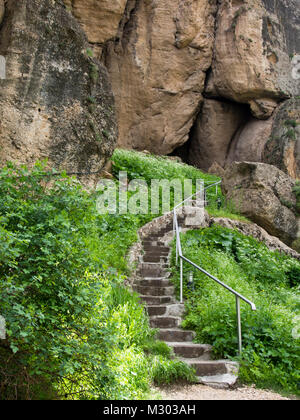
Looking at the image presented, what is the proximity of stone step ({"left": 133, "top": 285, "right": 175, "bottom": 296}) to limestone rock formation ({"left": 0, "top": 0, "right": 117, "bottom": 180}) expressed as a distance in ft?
13.2

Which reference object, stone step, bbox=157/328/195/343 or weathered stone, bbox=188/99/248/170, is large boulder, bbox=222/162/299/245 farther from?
weathered stone, bbox=188/99/248/170

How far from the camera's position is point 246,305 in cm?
627

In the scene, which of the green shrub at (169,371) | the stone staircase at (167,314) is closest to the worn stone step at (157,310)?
the stone staircase at (167,314)

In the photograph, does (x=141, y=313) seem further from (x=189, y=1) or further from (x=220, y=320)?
(x=189, y=1)

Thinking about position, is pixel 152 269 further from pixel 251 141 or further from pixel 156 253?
pixel 251 141

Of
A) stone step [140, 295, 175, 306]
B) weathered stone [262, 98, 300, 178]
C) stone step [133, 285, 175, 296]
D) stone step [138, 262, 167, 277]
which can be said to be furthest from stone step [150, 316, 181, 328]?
weathered stone [262, 98, 300, 178]

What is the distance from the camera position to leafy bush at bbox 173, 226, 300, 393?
530 cm

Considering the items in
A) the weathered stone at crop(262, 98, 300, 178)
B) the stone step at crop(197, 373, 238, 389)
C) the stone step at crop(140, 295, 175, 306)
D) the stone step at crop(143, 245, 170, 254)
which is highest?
the weathered stone at crop(262, 98, 300, 178)

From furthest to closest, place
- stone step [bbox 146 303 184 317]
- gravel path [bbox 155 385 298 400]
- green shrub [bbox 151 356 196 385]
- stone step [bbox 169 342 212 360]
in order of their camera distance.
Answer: stone step [bbox 146 303 184 317] → stone step [bbox 169 342 212 360] → green shrub [bbox 151 356 196 385] → gravel path [bbox 155 385 298 400]

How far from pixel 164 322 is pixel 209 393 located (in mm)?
2024

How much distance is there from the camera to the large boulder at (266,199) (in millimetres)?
→ 11820

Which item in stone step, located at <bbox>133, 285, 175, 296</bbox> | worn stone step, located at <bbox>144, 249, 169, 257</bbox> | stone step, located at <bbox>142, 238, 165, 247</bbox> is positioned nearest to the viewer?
stone step, located at <bbox>133, 285, 175, 296</bbox>

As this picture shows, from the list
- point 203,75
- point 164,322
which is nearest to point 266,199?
point 164,322

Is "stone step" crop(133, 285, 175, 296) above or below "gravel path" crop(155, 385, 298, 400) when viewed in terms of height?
above
